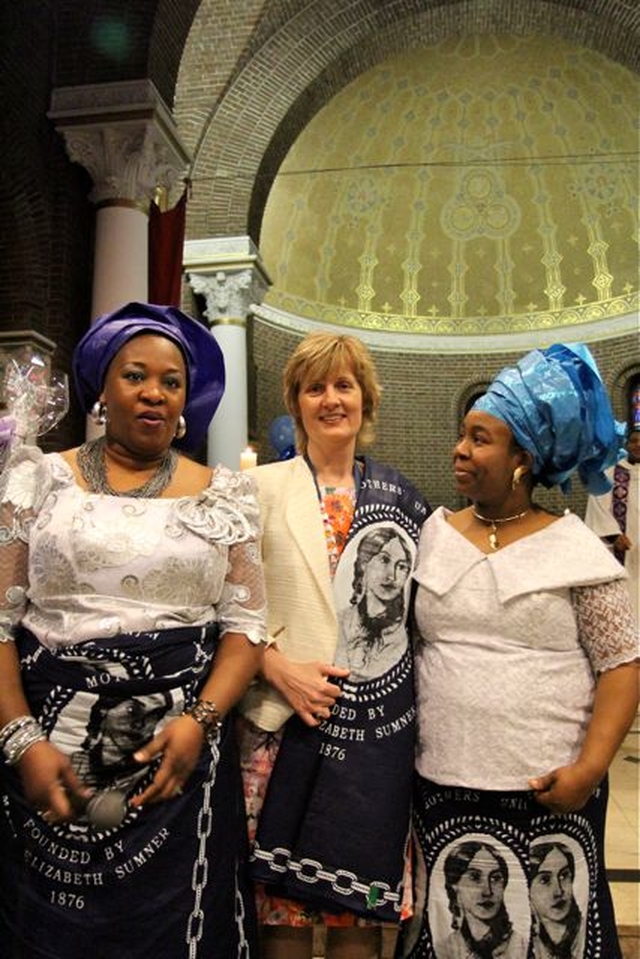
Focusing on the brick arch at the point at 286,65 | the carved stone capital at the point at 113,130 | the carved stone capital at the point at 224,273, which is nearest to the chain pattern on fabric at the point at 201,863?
the carved stone capital at the point at 113,130

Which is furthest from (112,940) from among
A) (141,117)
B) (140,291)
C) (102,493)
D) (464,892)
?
(141,117)

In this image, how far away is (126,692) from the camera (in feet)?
5.32

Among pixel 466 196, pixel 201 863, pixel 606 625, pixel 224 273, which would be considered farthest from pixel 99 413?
pixel 466 196

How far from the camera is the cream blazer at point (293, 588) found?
6.17 ft

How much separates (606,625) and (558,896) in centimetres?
59

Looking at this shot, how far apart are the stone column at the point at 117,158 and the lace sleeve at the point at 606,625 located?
4.20 metres

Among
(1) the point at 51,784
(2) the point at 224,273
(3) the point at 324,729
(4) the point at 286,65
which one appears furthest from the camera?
(4) the point at 286,65

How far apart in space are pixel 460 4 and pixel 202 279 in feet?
13.7

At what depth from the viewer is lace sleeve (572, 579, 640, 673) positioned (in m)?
1.78

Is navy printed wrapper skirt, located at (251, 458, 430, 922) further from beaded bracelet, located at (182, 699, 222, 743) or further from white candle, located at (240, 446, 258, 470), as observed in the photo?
white candle, located at (240, 446, 258, 470)

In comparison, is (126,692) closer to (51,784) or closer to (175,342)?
(51,784)

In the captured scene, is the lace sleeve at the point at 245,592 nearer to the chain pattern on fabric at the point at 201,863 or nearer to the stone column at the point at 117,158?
the chain pattern on fabric at the point at 201,863

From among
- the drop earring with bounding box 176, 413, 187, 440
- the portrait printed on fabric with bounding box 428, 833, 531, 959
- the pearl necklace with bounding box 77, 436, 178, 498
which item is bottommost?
the portrait printed on fabric with bounding box 428, 833, 531, 959

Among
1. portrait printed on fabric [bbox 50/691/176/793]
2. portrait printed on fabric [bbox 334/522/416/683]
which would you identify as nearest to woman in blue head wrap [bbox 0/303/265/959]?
portrait printed on fabric [bbox 50/691/176/793]
